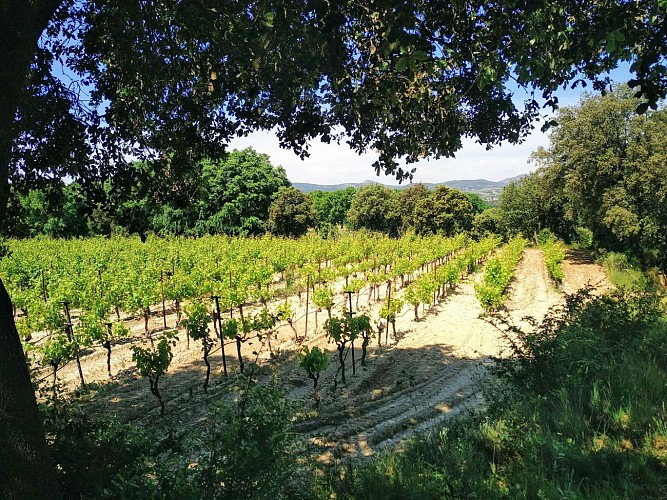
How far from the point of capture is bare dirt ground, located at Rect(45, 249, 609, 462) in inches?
232

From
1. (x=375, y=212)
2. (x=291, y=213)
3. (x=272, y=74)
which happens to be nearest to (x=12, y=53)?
(x=272, y=74)

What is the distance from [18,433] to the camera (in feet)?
7.83

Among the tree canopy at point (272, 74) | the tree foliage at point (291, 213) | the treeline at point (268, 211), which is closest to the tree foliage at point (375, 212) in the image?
the treeline at point (268, 211)

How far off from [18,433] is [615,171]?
22.9 metres

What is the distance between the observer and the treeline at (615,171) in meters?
17.0

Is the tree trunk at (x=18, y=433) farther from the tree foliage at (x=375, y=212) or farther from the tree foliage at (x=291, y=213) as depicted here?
the tree foliage at (x=375, y=212)

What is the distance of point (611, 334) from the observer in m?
6.52

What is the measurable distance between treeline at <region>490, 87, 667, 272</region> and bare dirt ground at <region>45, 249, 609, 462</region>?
33.9 ft

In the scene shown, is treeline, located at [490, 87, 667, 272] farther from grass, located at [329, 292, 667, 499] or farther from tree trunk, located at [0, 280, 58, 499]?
tree trunk, located at [0, 280, 58, 499]

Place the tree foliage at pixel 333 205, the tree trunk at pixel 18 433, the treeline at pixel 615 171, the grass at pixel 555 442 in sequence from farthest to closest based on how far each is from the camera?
1. the tree foliage at pixel 333 205
2. the treeline at pixel 615 171
3. the grass at pixel 555 442
4. the tree trunk at pixel 18 433

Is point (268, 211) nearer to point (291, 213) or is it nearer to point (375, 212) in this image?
point (291, 213)

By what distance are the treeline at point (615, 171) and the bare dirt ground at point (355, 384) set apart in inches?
407

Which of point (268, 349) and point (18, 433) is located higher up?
point (18, 433)

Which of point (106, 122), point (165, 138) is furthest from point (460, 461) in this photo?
point (106, 122)
